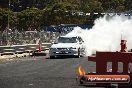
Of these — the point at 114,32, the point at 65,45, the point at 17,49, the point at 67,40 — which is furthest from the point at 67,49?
the point at 114,32

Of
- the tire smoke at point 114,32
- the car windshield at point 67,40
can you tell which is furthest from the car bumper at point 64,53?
the car windshield at point 67,40

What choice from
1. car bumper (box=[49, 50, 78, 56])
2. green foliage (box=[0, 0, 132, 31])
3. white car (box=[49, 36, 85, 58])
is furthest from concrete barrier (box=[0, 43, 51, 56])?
green foliage (box=[0, 0, 132, 31])

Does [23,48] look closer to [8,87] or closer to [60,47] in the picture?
[60,47]

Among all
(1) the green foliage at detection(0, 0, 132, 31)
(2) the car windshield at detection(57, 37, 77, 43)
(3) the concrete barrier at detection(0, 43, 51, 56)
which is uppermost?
(1) the green foliage at detection(0, 0, 132, 31)

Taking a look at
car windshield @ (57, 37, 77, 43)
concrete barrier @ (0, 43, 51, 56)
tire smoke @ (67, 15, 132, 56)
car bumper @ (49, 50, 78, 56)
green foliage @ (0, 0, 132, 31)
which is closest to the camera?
tire smoke @ (67, 15, 132, 56)

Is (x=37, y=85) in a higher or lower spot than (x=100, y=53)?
lower

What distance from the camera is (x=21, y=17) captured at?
4218 inches

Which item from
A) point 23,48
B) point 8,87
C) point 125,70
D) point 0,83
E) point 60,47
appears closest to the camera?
point 125,70

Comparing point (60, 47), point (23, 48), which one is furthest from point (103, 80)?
point (23, 48)

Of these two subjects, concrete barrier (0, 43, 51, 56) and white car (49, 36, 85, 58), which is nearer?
white car (49, 36, 85, 58)

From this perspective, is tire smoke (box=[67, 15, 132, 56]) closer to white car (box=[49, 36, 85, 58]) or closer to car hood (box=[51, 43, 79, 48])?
white car (box=[49, 36, 85, 58])

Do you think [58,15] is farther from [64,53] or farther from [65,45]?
[64,53]

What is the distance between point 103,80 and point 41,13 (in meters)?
97.4

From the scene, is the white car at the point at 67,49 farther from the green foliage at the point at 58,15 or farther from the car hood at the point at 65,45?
the green foliage at the point at 58,15
